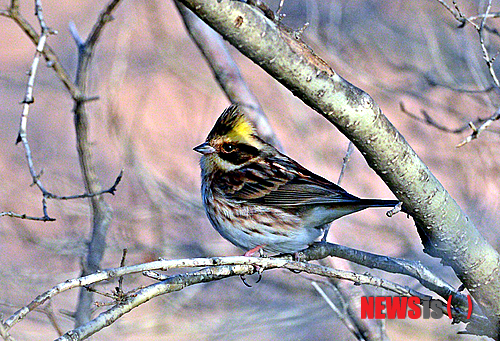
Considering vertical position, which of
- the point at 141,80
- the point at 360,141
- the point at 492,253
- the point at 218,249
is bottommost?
the point at 492,253

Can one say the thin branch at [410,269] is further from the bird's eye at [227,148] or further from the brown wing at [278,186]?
the bird's eye at [227,148]

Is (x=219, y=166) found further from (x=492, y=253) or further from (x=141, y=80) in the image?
(x=141, y=80)

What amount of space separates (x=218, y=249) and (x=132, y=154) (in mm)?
1289

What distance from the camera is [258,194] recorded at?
12.5 ft

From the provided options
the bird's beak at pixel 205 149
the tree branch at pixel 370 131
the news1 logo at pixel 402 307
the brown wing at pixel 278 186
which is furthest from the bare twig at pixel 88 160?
the news1 logo at pixel 402 307

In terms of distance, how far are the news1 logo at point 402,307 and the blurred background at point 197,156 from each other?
0.71 meters

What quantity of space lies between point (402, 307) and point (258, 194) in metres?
1.05

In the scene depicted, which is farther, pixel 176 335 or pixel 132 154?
pixel 176 335

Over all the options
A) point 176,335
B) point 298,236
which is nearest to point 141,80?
point 176,335

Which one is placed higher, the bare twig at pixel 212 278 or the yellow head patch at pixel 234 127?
the yellow head patch at pixel 234 127

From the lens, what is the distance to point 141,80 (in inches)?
316

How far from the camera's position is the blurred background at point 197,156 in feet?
17.3

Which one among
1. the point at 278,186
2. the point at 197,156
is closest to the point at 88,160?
the point at 278,186

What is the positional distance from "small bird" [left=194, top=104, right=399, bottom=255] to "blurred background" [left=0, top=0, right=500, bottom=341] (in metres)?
1.22
